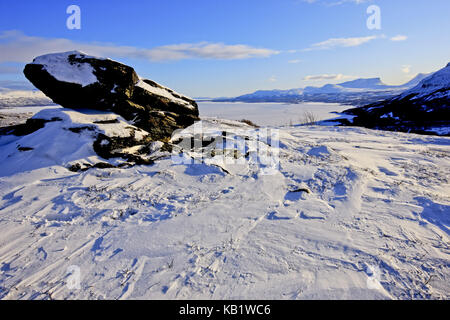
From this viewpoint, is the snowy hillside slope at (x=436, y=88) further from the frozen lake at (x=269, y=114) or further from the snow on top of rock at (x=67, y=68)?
the snow on top of rock at (x=67, y=68)

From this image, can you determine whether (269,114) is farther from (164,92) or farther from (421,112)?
(164,92)

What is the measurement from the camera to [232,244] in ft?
15.3

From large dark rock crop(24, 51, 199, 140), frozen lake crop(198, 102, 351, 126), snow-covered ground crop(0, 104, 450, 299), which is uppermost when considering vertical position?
frozen lake crop(198, 102, 351, 126)

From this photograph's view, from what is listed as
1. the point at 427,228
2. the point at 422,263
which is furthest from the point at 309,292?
the point at 427,228

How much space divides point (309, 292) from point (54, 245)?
483cm

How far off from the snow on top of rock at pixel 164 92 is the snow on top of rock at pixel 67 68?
251 cm

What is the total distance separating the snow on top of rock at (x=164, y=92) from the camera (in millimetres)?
12750

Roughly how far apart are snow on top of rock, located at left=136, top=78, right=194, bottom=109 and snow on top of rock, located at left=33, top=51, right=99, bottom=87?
251 cm

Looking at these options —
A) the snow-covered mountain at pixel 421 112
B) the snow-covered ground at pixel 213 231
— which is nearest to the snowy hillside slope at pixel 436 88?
the snow-covered mountain at pixel 421 112

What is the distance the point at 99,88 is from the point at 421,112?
53.7 m

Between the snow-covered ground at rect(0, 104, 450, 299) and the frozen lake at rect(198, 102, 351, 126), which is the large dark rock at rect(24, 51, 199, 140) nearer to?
the snow-covered ground at rect(0, 104, 450, 299)

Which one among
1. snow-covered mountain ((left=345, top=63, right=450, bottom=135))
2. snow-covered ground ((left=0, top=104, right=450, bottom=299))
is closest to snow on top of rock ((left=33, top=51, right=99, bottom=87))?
snow-covered ground ((left=0, top=104, right=450, bottom=299))

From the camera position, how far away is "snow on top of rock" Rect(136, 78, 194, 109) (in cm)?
1275
